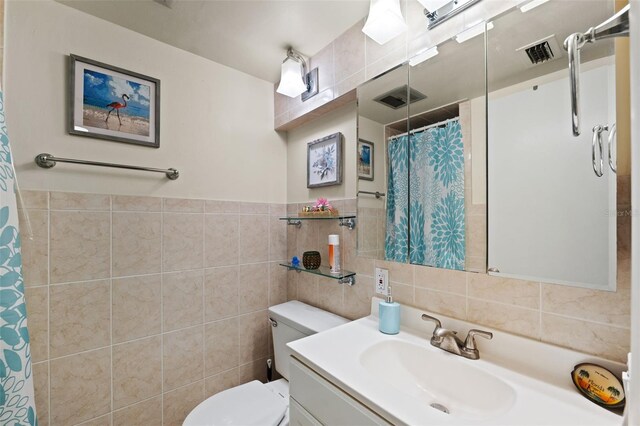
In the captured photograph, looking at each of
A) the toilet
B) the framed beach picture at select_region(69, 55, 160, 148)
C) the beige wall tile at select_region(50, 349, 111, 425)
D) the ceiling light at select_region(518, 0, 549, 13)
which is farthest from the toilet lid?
the ceiling light at select_region(518, 0, 549, 13)

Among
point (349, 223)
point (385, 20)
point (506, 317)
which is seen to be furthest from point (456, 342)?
point (385, 20)

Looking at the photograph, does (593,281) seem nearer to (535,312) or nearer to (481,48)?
(535,312)

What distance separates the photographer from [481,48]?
2.96 feet

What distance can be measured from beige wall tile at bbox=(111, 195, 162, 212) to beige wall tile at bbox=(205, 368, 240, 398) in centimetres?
99

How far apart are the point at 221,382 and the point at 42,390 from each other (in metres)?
0.77

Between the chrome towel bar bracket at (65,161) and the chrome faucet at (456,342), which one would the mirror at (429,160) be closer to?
the chrome faucet at (456,342)

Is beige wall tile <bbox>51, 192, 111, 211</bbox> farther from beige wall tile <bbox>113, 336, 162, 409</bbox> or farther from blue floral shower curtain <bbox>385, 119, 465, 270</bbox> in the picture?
blue floral shower curtain <bbox>385, 119, 465, 270</bbox>

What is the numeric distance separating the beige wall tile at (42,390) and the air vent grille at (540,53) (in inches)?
81.6

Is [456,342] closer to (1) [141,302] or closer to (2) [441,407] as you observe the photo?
(2) [441,407]

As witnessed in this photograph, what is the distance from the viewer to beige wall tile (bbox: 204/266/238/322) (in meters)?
1.54

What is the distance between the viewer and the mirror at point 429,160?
92 cm

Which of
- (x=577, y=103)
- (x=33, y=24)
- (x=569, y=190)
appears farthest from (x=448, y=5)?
(x=33, y=24)

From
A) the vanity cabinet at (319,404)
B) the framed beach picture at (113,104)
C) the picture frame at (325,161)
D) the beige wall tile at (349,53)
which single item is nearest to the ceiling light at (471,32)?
the beige wall tile at (349,53)

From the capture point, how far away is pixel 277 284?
1.82 meters
